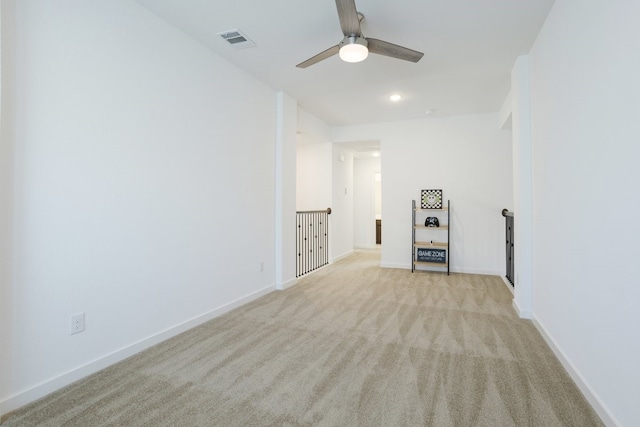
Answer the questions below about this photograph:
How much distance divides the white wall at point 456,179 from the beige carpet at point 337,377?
2096 mm

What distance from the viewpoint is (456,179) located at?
210 inches

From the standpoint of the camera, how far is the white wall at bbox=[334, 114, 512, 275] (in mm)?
5094

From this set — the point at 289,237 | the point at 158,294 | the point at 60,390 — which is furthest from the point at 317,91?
the point at 60,390

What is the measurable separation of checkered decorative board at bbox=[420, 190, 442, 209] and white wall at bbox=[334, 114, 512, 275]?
0.13 metres

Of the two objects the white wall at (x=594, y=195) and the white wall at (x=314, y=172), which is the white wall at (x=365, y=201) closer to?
the white wall at (x=314, y=172)

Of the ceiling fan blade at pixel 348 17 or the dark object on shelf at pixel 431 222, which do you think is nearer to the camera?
the ceiling fan blade at pixel 348 17

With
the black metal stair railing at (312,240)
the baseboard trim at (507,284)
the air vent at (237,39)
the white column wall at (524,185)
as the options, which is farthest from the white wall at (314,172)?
the white column wall at (524,185)

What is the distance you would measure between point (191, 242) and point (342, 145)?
4179mm

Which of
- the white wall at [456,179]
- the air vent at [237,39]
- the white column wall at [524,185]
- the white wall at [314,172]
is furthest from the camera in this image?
the white wall at [314,172]

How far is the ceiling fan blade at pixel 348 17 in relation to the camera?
188cm

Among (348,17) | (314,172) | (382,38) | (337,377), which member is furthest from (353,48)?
(314,172)

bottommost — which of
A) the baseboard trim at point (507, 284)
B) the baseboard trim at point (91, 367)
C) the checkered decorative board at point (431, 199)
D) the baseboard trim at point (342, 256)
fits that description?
the baseboard trim at point (91, 367)

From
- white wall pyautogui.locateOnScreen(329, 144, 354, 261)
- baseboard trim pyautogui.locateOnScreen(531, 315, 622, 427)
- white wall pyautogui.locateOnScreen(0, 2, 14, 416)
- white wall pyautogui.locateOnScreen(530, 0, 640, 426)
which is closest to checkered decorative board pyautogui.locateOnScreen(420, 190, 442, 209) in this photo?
white wall pyautogui.locateOnScreen(329, 144, 354, 261)

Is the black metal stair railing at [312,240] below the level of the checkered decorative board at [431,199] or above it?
below
